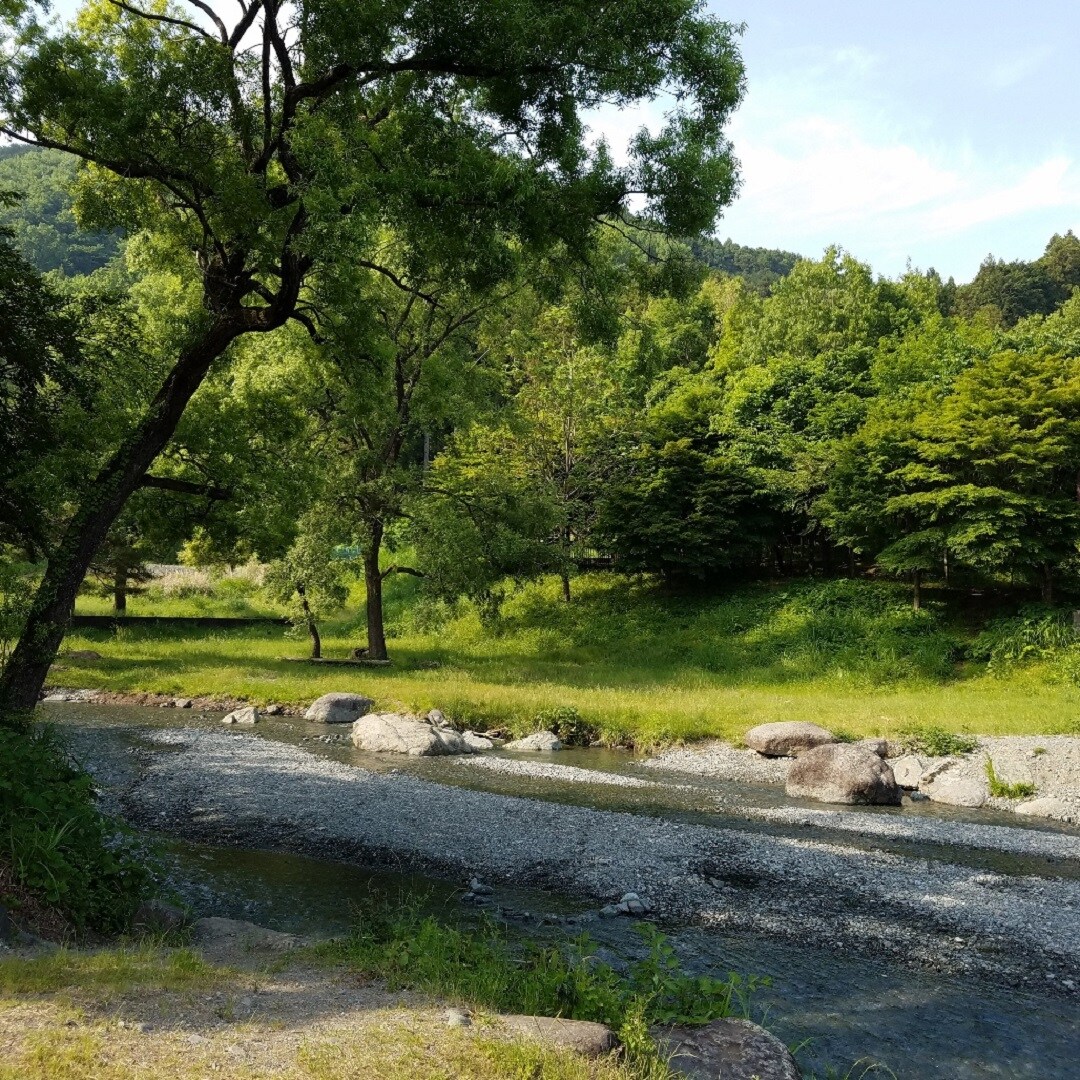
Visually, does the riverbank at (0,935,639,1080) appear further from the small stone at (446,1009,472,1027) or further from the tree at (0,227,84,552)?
the tree at (0,227,84,552)

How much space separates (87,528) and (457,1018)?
31.9ft

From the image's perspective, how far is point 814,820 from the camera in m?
14.5

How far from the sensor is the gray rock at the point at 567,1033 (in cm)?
552

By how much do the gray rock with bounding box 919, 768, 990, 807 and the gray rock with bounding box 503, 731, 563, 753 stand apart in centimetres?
783

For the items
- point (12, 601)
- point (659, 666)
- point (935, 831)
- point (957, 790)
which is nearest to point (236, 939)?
point (12, 601)

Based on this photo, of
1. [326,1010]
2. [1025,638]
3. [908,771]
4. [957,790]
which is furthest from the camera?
[1025,638]

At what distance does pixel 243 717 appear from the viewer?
22719 mm

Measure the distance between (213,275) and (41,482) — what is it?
4.32 m

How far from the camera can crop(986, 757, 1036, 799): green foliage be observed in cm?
1600

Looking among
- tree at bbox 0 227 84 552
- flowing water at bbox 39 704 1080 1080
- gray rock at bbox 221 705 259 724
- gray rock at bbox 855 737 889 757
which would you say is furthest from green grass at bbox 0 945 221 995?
gray rock at bbox 221 705 259 724

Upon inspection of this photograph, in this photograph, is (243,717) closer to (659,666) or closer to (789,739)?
(789,739)

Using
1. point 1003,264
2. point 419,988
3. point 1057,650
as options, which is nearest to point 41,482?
point 419,988

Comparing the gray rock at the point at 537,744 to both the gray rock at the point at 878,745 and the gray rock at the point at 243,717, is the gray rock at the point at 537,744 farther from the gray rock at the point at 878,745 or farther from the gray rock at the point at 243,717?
the gray rock at the point at 243,717

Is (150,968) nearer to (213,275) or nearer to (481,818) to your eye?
(481,818)
